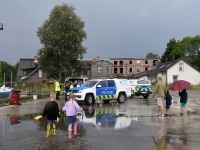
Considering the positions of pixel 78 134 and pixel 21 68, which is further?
pixel 21 68

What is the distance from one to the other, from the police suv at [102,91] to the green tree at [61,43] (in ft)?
103

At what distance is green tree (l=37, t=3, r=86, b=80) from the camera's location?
58581 millimetres

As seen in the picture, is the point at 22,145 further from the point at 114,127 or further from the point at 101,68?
the point at 101,68

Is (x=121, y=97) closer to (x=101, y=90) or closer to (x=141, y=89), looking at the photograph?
(x=101, y=90)

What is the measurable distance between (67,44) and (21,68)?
43.6 metres

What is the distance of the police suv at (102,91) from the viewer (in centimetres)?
2522

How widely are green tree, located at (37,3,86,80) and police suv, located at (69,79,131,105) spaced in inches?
1237

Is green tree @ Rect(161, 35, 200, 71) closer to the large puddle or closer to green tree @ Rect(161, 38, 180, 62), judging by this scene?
green tree @ Rect(161, 38, 180, 62)

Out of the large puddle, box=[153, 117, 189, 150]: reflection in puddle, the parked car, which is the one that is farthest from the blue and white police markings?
box=[153, 117, 189, 150]: reflection in puddle

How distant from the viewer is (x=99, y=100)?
86.5ft

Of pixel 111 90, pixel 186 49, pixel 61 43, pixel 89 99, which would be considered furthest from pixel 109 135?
pixel 186 49

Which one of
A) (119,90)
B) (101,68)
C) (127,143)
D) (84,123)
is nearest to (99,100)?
(119,90)

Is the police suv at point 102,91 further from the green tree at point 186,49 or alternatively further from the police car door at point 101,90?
the green tree at point 186,49

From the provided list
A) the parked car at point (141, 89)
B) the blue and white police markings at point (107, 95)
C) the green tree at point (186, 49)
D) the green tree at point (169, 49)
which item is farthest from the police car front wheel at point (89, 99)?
the green tree at point (169, 49)
